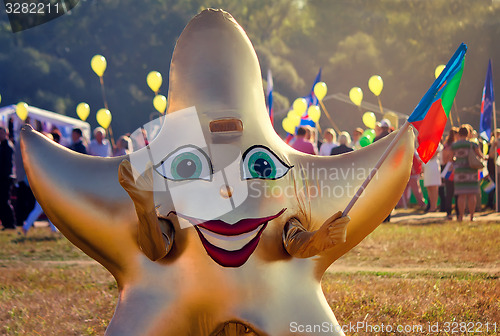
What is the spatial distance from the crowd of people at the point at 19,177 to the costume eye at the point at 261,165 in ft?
20.2

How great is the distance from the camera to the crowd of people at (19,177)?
370 inches

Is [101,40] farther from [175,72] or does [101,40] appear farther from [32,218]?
[175,72]

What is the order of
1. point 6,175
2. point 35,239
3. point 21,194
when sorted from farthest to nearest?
point 21,194 < point 6,175 < point 35,239

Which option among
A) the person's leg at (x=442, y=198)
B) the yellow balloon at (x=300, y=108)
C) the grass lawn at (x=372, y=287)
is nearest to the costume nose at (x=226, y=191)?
the grass lawn at (x=372, y=287)

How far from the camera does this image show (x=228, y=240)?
3.16 meters

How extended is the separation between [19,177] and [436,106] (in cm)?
892

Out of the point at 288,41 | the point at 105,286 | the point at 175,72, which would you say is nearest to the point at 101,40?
the point at 288,41

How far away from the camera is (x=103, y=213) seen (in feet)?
11.0

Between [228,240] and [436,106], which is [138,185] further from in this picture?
[436,106]

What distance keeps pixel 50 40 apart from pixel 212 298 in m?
32.8

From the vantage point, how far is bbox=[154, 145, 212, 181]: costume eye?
129 inches

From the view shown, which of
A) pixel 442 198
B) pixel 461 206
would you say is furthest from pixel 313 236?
pixel 442 198

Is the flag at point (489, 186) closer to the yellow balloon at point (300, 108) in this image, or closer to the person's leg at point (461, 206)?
the person's leg at point (461, 206)

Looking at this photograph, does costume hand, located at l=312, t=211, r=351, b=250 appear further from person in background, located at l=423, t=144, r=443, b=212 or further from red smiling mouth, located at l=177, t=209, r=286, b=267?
person in background, located at l=423, t=144, r=443, b=212
